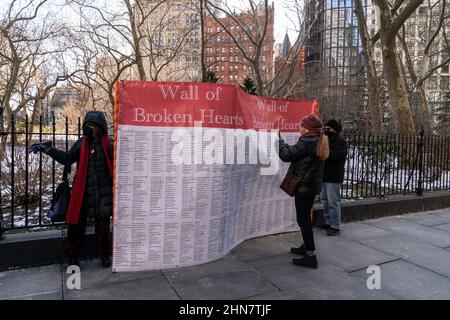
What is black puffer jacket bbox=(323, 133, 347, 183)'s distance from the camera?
230 inches

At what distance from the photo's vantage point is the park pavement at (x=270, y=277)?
3723 millimetres

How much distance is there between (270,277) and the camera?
4180mm

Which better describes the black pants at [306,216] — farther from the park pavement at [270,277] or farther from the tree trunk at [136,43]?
the tree trunk at [136,43]

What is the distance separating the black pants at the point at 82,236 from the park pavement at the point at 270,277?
226 mm

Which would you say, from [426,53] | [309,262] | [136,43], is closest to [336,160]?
[309,262]

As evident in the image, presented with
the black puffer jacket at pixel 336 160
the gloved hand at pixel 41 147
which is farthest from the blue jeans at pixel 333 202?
the gloved hand at pixel 41 147

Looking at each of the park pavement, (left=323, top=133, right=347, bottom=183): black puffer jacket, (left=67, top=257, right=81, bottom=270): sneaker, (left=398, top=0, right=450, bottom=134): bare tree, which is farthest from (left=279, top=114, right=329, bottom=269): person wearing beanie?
(left=398, top=0, right=450, bottom=134): bare tree

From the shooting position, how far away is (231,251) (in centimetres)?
495

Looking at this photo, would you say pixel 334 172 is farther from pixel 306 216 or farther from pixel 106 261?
pixel 106 261

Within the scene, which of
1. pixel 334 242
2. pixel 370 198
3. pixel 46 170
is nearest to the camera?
pixel 334 242

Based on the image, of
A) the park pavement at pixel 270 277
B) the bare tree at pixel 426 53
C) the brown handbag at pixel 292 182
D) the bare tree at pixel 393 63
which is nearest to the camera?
the park pavement at pixel 270 277
